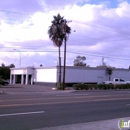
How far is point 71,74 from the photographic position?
6256cm

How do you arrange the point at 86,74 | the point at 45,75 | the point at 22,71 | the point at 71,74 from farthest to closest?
A: the point at 22,71, the point at 45,75, the point at 86,74, the point at 71,74

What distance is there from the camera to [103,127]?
962 cm

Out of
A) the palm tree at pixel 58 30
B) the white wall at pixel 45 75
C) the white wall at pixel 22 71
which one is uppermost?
the palm tree at pixel 58 30

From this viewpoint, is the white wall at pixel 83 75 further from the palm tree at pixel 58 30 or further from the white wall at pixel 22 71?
the palm tree at pixel 58 30

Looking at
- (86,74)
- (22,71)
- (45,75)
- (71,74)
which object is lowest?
(45,75)

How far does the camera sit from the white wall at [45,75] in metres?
62.4

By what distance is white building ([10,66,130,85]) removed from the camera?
62469mm

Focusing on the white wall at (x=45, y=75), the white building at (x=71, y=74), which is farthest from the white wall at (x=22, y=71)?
the white wall at (x=45, y=75)

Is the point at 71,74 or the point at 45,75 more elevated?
the point at 71,74

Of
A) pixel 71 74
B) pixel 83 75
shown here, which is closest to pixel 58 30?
pixel 71 74

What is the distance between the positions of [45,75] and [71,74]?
22.8ft

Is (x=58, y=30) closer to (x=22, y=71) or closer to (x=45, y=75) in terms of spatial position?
(x=45, y=75)

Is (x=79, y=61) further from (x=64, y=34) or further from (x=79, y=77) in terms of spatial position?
(x=64, y=34)

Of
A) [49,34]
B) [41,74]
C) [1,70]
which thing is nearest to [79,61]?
[1,70]
